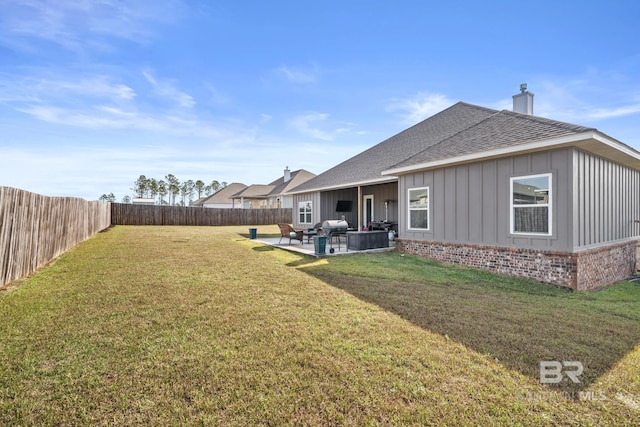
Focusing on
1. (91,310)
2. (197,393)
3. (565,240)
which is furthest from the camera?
(565,240)

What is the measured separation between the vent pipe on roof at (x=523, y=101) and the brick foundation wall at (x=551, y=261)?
17.1 ft

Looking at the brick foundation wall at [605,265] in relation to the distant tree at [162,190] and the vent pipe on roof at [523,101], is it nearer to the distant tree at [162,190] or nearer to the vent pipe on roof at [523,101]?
the vent pipe on roof at [523,101]

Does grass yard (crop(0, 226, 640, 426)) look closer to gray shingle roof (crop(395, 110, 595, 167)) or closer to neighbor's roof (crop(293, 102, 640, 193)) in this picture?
neighbor's roof (crop(293, 102, 640, 193))

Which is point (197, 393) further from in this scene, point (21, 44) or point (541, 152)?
point (21, 44)

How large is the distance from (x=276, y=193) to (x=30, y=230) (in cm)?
2535

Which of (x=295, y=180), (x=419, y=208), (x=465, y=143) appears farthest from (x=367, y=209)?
(x=295, y=180)

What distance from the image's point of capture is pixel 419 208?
9758 mm

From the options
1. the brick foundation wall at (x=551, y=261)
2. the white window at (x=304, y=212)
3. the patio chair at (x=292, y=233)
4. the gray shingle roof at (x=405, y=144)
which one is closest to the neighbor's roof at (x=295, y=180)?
the white window at (x=304, y=212)

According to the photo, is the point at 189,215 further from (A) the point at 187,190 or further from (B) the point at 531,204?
(A) the point at 187,190

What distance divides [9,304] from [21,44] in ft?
23.0

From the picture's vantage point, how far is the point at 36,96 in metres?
9.63

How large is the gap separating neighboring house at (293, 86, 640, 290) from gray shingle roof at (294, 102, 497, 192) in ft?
5.12

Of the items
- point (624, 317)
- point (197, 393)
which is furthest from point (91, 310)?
point (624, 317)

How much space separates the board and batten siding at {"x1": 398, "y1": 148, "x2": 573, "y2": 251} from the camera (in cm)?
650
